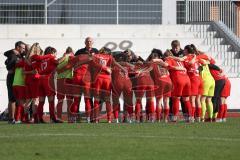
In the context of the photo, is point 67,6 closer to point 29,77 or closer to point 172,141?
point 29,77

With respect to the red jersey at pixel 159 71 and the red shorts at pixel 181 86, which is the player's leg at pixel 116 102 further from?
the red shorts at pixel 181 86

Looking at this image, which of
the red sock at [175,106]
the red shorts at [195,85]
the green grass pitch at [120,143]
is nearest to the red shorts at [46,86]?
the red sock at [175,106]

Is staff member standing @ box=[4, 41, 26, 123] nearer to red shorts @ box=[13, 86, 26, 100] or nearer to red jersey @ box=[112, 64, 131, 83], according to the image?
red shorts @ box=[13, 86, 26, 100]

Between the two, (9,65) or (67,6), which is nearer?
(9,65)

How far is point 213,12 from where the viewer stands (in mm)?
35281

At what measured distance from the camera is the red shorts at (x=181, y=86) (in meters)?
22.3

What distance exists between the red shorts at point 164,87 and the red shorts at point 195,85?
20.1 inches

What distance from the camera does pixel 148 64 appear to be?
22.7 m

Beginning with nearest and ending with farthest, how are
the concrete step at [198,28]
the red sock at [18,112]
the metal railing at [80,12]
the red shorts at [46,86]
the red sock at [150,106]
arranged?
the red shorts at [46,86]
the red sock at [18,112]
the red sock at [150,106]
the metal railing at [80,12]
the concrete step at [198,28]

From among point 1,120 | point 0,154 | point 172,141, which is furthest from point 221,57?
point 0,154

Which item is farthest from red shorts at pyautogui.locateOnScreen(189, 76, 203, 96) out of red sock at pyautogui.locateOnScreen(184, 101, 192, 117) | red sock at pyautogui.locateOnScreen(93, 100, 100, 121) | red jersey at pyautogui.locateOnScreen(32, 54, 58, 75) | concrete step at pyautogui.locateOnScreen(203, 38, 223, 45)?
concrete step at pyautogui.locateOnScreen(203, 38, 223, 45)

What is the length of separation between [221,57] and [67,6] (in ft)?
18.7

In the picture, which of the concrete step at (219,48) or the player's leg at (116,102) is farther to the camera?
the concrete step at (219,48)

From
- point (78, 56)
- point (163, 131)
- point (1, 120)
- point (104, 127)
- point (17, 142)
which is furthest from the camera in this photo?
point (1, 120)
